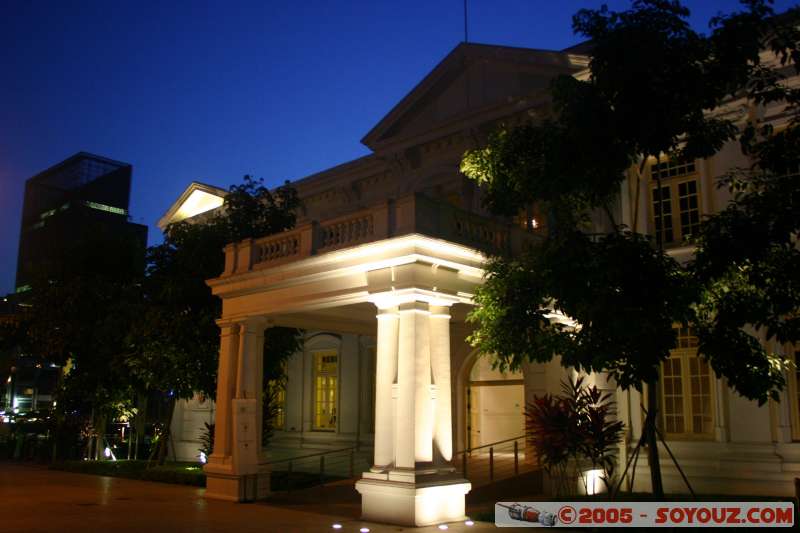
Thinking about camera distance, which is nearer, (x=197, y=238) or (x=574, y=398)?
(x=574, y=398)

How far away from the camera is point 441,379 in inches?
482

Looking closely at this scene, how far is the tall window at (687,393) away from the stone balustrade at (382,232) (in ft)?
14.9

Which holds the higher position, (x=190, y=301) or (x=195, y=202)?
(x=195, y=202)

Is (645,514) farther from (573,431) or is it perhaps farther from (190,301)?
(190,301)

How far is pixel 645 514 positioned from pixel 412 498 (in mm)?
3294

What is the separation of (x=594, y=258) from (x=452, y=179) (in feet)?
37.5

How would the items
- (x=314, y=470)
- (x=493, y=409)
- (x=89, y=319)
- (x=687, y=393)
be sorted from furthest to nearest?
(x=493, y=409) < (x=89, y=319) < (x=314, y=470) < (x=687, y=393)

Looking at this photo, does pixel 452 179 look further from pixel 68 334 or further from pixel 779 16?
pixel 68 334

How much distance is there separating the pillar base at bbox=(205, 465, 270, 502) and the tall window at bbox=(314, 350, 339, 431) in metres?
7.15

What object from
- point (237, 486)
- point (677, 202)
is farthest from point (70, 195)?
point (677, 202)

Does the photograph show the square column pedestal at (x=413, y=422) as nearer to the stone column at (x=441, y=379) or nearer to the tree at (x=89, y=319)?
the stone column at (x=441, y=379)

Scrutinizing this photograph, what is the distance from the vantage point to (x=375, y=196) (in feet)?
74.6

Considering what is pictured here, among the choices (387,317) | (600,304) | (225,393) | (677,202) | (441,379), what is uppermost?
(677,202)

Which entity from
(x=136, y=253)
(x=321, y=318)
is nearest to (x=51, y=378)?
(x=136, y=253)
